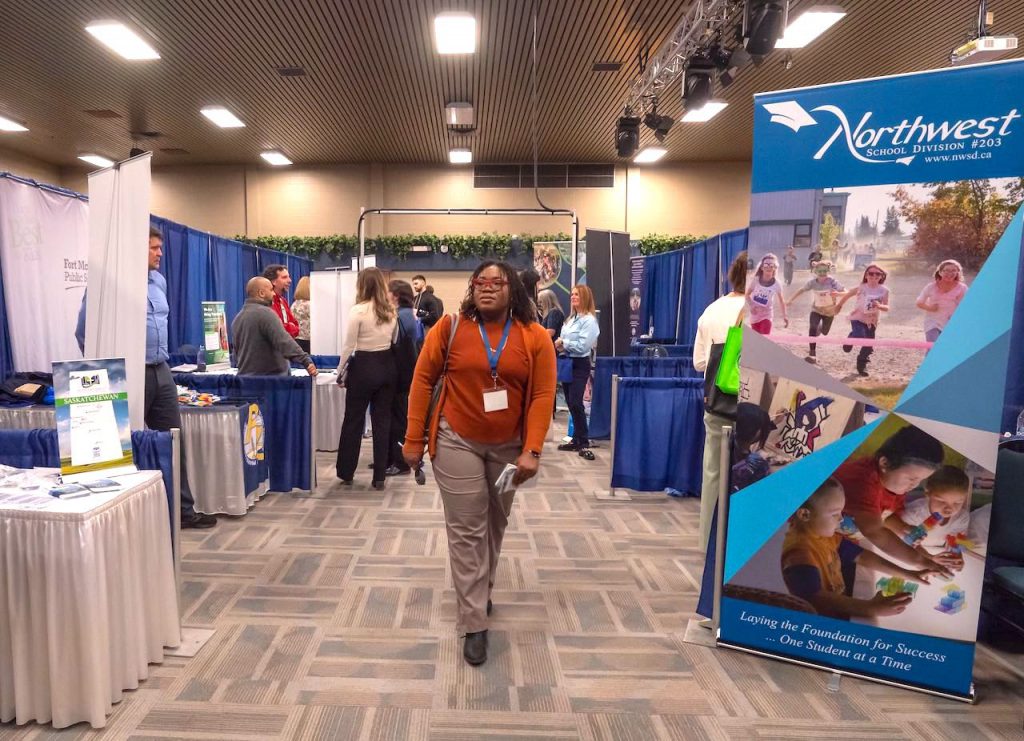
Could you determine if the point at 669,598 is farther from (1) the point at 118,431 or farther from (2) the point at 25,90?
(2) the point at 25,90

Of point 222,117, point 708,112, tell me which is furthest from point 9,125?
point 708,112

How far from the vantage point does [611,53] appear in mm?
5938

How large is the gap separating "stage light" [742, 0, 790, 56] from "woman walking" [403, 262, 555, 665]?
3.02 meters

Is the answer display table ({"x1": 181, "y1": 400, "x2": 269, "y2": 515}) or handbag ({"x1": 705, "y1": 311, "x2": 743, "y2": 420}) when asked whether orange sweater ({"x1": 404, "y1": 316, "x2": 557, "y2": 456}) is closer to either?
handbag ({"x1": 705, "y1": 311, "x2": 743, "y2": 420})

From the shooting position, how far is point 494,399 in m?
2.08

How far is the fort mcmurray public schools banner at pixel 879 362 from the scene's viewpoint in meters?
1.87

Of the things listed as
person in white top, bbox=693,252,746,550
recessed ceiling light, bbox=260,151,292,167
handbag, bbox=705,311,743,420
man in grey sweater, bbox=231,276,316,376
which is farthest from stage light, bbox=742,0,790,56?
recessed ceiling light, bbox=260,151,292,167

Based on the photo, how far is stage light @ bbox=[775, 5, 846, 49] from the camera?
4941 millimetres

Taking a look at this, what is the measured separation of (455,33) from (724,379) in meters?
4.36

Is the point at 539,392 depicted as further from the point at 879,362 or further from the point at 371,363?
the point at 371,363

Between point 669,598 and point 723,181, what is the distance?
9.40m

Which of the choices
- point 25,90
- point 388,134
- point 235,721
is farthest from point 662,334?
point 25,90

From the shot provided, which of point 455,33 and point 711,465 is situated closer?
point 711,465

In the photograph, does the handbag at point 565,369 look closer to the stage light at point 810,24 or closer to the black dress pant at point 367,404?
the black dress pant at point 367,404
